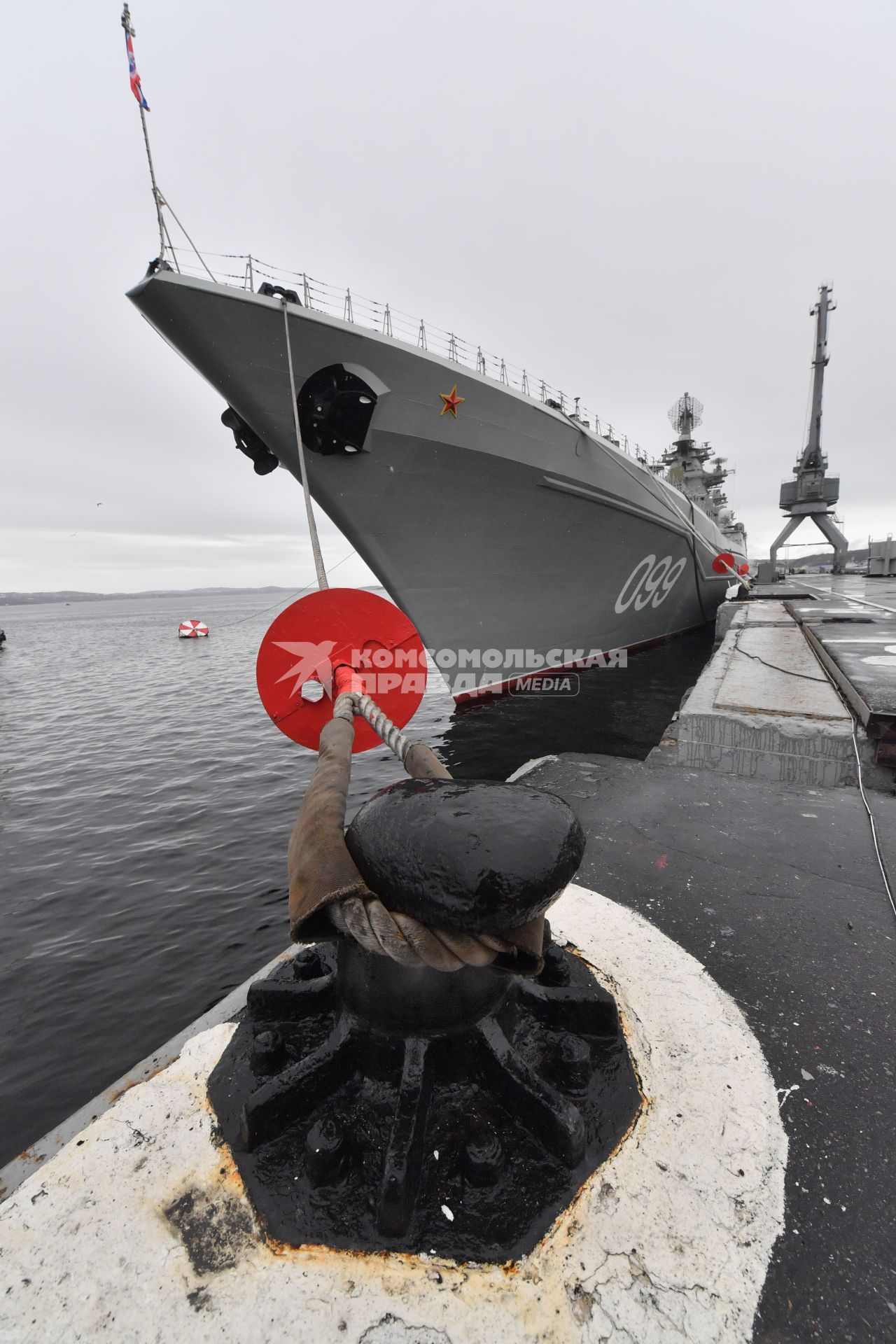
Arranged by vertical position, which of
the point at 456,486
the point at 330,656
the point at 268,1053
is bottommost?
the point at 268,1053

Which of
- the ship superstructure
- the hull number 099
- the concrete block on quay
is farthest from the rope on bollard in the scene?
the ship superstructure

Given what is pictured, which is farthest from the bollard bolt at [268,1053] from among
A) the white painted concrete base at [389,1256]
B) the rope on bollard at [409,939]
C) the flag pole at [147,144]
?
the flag pole at [147,144]

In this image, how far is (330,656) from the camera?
94.9 inches

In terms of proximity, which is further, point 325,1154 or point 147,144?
point 147,144

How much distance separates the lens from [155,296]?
7.13 meters

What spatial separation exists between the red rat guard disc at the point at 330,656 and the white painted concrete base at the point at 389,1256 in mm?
1395

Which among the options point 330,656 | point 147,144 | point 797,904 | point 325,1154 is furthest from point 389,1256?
point 147,144

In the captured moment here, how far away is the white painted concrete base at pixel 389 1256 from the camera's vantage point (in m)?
1.08

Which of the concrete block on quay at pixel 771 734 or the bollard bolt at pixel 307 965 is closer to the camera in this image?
the bollard bolt at pixel 307 965

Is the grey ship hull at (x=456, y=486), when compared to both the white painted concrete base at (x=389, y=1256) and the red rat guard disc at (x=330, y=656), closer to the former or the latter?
the red rat guard disc at (x=330, y=656)

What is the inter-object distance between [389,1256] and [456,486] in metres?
10.4

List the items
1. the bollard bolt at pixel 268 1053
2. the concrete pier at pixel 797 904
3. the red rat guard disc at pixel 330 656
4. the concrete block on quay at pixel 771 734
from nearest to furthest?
the concrete pier at pixel 797 904 < the bollard bolt at pixel 268 1053 < the red rat guard disc at pixel 330 656 < the concrete block on quay at pixel 771 734
